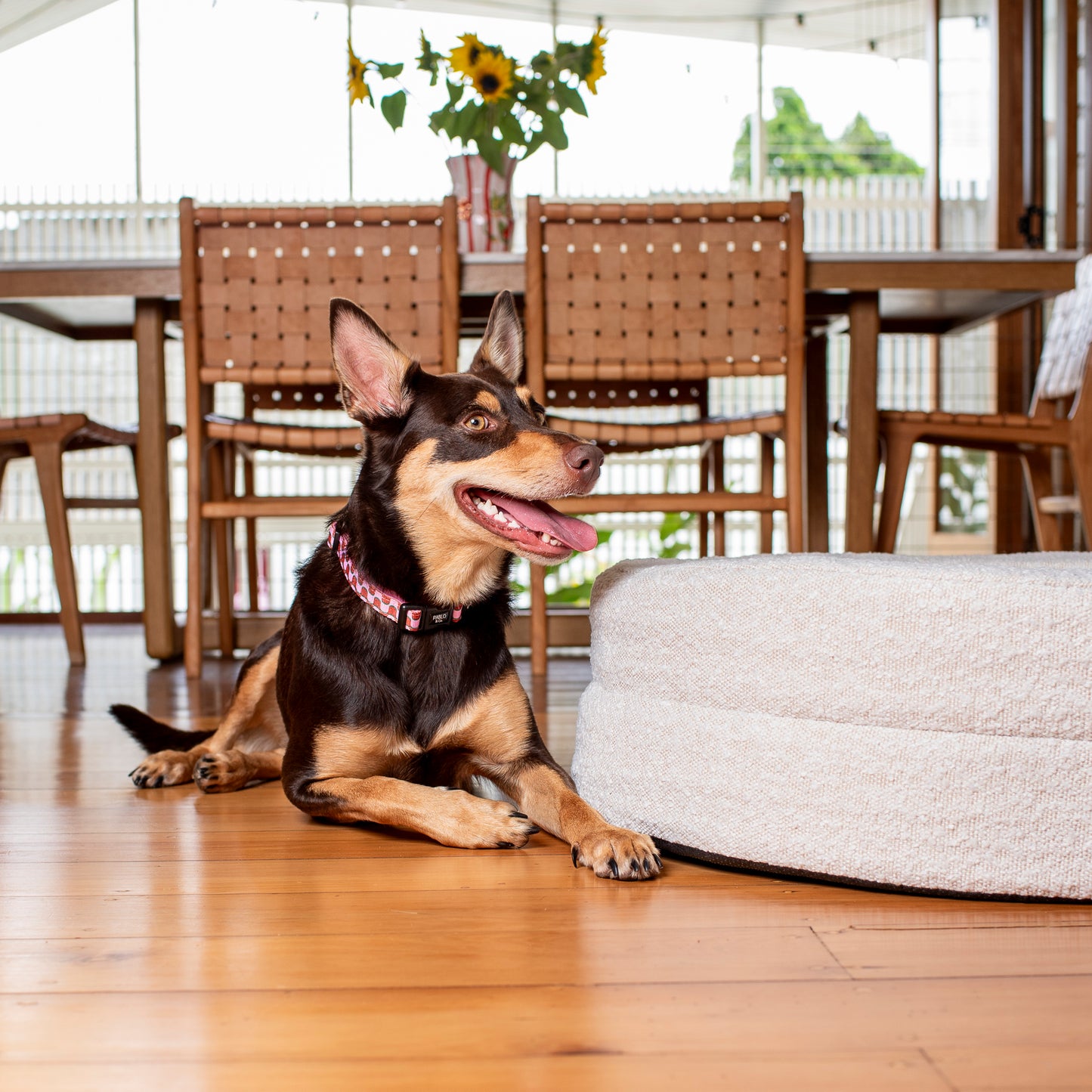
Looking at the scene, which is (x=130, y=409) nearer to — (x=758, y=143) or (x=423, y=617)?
(x=758, y=143)

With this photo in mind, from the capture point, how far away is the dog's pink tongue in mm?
1637

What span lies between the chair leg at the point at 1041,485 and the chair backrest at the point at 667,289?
49.9 inches

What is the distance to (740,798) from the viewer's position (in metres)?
1.42

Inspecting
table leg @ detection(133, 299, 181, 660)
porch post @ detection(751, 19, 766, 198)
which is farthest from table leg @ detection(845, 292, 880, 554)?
porch post @ detection(751, 19, 766, 198)

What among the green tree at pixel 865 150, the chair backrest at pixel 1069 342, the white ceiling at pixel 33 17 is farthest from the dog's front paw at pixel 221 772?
the white ceiling at pixel 33 17

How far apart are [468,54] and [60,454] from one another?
1.85m

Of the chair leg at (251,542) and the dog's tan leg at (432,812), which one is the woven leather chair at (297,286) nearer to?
the chair leg at (251,542)

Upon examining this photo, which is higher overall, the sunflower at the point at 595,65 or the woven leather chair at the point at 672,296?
the sunflower at the point at 595,65

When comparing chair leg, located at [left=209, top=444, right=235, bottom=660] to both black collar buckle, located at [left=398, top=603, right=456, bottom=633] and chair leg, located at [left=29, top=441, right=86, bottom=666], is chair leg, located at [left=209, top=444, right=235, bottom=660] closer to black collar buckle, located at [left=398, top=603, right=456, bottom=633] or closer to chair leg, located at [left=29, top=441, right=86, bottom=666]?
chair leg, located at [left=29, top=441, right=86, bottom=666]

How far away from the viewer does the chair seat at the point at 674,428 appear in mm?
3186

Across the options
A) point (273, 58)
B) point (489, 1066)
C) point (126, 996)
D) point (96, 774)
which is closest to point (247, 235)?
point (96, 774)

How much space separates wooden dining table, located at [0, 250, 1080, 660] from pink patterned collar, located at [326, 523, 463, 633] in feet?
5.69

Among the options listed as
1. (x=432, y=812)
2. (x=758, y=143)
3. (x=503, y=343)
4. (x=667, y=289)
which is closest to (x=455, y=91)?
(x=667, y=289)

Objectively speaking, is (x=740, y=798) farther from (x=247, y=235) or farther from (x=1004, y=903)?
(x=247, y=235)
